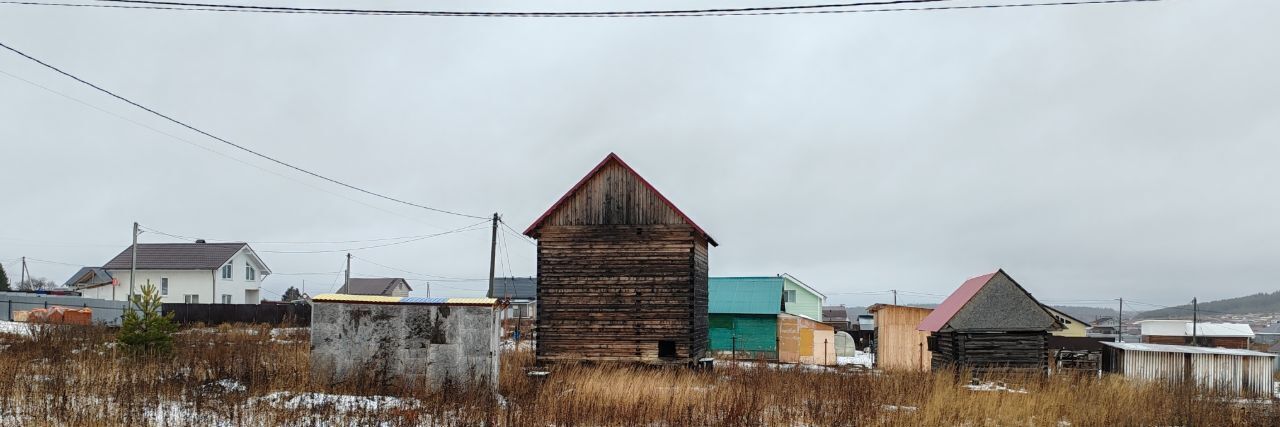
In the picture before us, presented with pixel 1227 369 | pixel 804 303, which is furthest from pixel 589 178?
pixel 804 303

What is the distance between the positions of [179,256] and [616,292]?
168ft

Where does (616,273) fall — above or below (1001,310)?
above

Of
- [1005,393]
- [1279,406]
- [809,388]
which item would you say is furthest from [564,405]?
[1279,406]

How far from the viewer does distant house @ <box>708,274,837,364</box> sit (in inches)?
1714

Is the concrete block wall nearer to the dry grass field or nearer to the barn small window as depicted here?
the dry grass field

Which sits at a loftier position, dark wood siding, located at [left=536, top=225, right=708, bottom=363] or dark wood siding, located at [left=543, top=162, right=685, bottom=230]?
dark wood siding, located at [left=543, top=162, right=685, bottom=230]

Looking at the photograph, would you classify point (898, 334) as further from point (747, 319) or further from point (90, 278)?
point (90, 278)

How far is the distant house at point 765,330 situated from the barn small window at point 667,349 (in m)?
19.0

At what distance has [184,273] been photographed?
203 feet

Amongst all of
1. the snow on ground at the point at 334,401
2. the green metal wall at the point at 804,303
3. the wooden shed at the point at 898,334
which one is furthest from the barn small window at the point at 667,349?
the green metal wall at the point at 804,303

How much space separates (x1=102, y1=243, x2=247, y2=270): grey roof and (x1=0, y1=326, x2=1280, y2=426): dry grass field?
4412 cm

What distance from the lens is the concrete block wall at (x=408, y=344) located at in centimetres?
1731

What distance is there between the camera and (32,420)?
12000mm

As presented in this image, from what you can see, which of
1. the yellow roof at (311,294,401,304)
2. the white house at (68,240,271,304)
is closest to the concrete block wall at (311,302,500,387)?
the yellow roof at (311,294,401,304)
